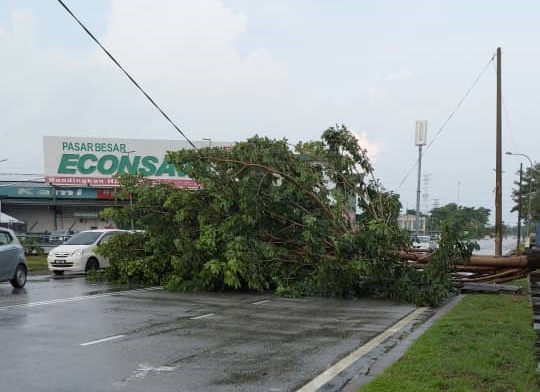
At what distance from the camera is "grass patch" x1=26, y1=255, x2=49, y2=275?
24.5 meters

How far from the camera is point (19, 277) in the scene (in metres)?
17.8

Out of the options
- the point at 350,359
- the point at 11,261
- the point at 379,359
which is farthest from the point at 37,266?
the point at 379,359

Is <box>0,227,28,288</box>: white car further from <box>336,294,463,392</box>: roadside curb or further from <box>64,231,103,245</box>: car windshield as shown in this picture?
<box>336,294,463,392</box>: roadside curb

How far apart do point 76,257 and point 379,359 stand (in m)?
16.0

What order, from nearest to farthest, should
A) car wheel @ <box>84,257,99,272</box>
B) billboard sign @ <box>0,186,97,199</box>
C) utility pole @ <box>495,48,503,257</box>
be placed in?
car wheel @ <box>84,257,99,272</box> < utility pole @ <box>495,48,503,257</box> < billboard sign @ <box>0,186,97,199</box>

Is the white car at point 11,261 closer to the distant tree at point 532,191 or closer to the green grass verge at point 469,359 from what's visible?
the green grass verge at point 469,359

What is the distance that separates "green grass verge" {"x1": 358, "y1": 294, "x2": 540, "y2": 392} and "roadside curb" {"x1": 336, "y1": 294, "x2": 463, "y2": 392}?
0.72 feet

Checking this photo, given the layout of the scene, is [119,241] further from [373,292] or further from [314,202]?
[373,292]

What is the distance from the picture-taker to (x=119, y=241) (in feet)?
64.6

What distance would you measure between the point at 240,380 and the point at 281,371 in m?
0.74

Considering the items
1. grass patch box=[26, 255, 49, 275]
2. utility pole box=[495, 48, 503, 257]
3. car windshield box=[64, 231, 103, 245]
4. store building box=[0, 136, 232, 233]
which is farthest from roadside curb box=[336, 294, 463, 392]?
store building box=[0, 136, 232, 233]

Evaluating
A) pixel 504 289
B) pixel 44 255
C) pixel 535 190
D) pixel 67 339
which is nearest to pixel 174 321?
pixel 67 339

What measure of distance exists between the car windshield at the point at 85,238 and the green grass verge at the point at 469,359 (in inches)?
584

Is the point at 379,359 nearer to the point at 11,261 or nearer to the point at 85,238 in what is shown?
the point at 11,261
